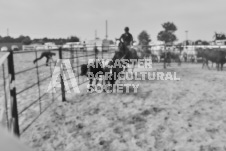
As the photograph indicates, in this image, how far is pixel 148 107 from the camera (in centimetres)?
570

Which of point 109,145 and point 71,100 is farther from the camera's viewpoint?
point 71,100

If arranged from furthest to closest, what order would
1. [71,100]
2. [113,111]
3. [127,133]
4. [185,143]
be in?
[71,100]
[113,111]
[127,133]
[185,143]

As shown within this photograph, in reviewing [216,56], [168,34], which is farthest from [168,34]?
[216,56]

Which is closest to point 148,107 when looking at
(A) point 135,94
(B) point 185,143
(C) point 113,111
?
(C) point 113,111

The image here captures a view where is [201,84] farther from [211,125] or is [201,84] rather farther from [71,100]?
[71,100]

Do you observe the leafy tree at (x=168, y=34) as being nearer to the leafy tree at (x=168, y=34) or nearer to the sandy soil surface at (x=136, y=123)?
the leafy tree at (x=168, y=34)

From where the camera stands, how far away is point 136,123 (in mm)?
4871

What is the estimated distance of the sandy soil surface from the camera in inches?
161

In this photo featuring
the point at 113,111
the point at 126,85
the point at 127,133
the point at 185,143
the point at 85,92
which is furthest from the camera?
the point at 126,85

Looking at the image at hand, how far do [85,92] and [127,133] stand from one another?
326cm

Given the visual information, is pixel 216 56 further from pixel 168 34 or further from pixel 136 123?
pixel 168 34

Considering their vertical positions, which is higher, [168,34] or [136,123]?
[168,34]

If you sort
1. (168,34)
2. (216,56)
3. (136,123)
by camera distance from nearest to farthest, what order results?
(136,123) → (216,56) → (168,34)

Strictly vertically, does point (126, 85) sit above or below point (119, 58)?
below
